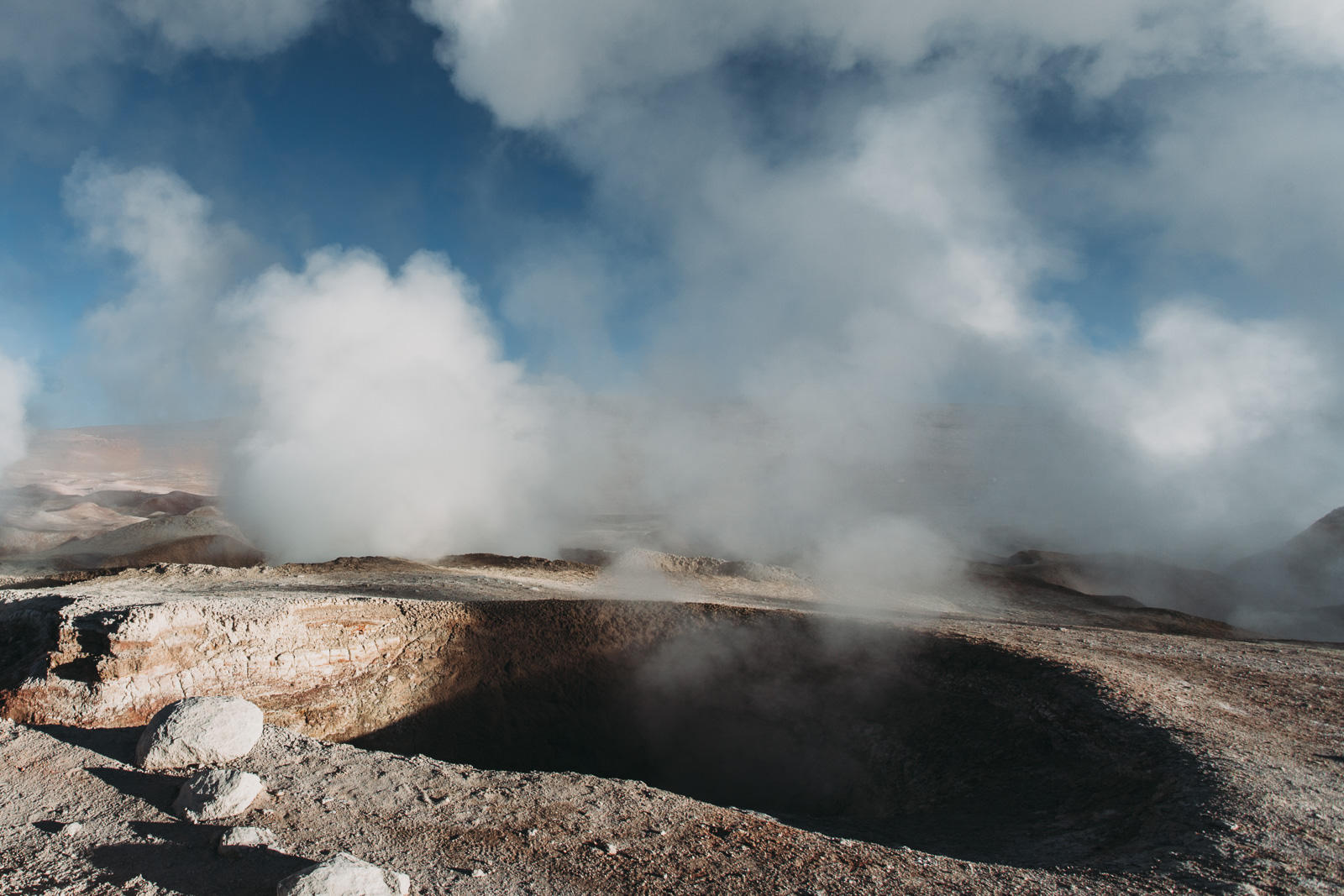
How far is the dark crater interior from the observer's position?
15.2 feet

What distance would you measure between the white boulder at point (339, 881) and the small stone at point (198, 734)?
1662 mm

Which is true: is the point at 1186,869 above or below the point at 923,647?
below

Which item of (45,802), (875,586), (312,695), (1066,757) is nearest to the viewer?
(45,802)

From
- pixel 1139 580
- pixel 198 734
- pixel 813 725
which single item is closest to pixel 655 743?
pixel 813 725

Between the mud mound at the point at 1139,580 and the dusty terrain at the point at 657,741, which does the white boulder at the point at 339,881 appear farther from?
the mud mound at the point at 1139,580

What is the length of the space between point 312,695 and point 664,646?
3817mm

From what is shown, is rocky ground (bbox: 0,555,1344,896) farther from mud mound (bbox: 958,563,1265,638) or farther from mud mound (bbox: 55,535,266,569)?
mud mound (bbox: 55,535,266,569)

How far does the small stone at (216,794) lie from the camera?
3.45 metres

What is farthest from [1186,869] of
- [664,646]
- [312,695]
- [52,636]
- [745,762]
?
[52,636]

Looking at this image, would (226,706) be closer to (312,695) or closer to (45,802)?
(45,802)

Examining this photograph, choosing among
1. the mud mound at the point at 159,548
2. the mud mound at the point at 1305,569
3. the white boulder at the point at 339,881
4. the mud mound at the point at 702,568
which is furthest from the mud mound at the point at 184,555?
the mud mound at the point at 1305,569

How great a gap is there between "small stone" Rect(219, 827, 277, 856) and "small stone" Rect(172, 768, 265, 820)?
217mm

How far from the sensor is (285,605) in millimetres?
6828

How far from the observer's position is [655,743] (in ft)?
25.2
